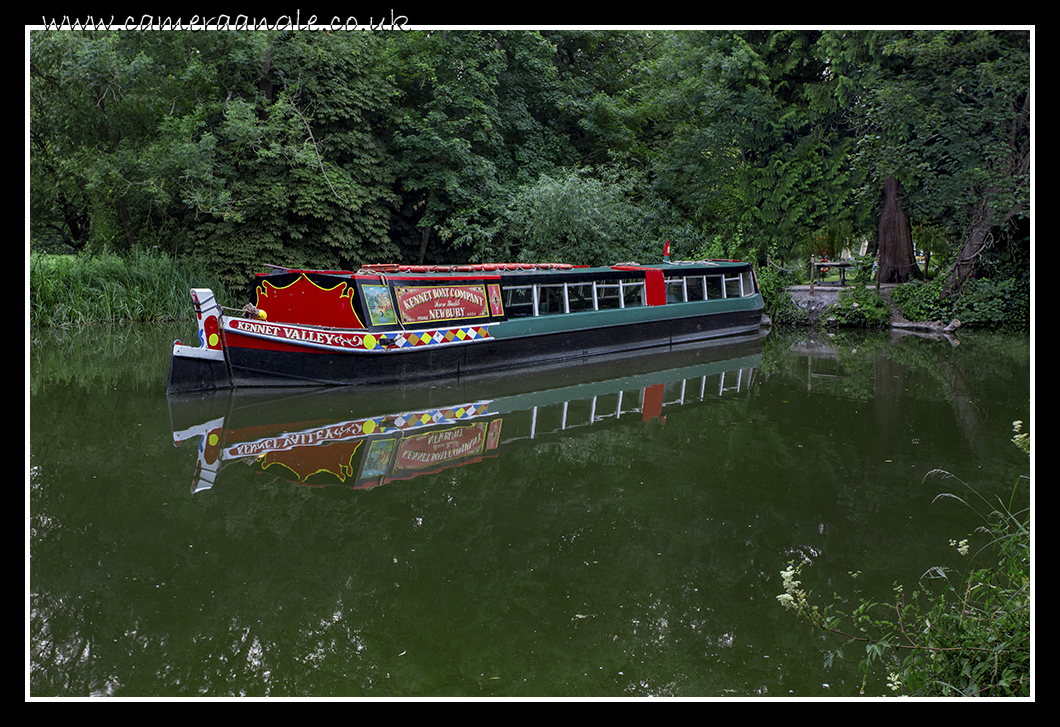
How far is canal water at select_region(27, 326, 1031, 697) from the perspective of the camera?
12.0ft

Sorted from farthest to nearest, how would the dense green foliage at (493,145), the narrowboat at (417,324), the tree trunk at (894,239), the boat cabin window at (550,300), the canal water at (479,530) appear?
the tree trunk at (894,239)
the dense green foliage at (493,145)
the boat cabin window at (550,300)
the narrowboat at (417,324)
the canal water at (479,530)

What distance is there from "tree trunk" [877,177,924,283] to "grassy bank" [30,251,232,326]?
16.3 meters

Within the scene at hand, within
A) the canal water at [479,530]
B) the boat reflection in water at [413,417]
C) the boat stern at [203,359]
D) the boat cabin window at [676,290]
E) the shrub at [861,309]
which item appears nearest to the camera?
the canal water at [479,530]

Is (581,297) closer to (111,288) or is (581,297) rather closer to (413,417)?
(413,417)

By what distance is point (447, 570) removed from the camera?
4.66 m

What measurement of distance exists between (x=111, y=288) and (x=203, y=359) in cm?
871

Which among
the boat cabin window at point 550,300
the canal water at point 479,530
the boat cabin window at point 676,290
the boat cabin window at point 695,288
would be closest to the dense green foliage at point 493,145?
the boat cabin window at point 695,288

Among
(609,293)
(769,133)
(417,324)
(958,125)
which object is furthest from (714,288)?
(417,324)

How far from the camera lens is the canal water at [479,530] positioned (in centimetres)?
367

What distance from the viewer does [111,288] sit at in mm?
16594

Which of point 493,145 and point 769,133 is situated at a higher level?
point 493,145

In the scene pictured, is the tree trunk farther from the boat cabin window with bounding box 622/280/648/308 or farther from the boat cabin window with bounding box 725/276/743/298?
the boat cabin window with bounding box 622/280/648/308

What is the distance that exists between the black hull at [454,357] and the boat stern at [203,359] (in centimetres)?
14

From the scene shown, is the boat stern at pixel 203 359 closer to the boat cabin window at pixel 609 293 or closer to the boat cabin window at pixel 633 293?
the boat cabin window at pixel 609 293
